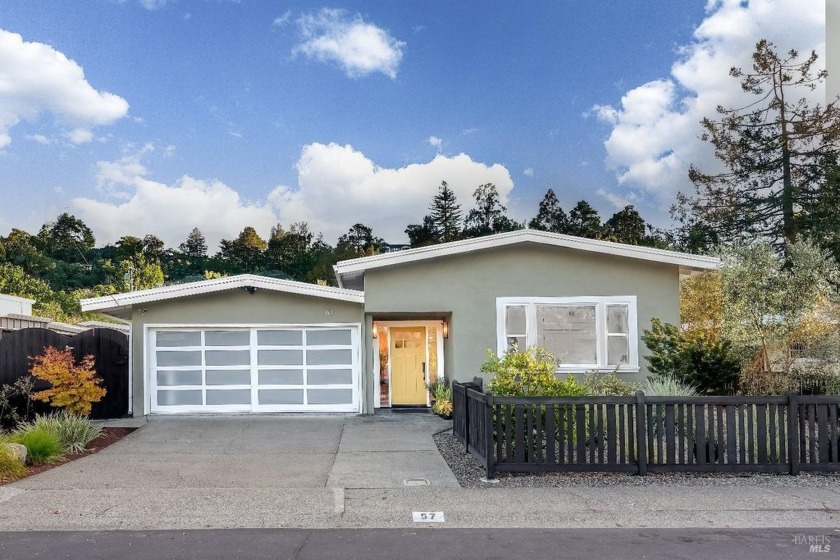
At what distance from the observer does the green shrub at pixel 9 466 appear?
878 centimetres

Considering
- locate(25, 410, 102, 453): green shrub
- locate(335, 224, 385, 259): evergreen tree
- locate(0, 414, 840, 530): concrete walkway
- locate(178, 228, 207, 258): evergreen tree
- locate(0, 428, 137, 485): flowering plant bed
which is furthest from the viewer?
locate(178, 228, 207, 258): evergreen tree

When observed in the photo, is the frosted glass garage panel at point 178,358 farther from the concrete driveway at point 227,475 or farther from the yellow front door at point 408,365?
the yellow front door at point 408,365

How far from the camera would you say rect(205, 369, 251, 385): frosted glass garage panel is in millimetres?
15070

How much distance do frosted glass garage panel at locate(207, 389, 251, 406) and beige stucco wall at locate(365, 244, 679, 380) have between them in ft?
11.2

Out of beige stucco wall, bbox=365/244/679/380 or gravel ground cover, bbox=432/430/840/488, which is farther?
beige stucco wall, bbox=365/244/679/380

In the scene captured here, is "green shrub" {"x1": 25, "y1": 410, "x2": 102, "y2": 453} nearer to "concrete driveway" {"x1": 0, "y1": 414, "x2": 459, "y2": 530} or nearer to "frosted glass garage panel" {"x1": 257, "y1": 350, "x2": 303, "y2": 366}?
"concrete driveway" {"x1": 0, "y1": 414, "x2": 459, "y2": 530}

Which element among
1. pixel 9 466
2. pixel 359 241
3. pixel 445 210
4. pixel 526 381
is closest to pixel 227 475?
pixel 9 466

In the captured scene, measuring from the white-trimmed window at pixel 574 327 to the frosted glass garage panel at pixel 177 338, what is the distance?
22.0ft

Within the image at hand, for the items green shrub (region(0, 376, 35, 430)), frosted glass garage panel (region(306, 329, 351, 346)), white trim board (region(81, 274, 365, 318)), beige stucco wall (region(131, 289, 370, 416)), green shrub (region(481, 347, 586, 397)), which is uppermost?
white trim board (region(81, 274, 365, 318))

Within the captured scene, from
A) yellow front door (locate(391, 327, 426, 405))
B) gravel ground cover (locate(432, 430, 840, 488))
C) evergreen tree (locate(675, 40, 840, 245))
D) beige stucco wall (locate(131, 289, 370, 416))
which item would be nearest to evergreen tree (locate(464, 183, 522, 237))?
evergreen tree (locate(675, 40, 840, 245))

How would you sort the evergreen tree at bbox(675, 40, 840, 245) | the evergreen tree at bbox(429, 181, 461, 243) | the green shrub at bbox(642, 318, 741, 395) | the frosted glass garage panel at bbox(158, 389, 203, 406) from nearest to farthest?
1. the green shrub at bbox(642, 318, 741, 395)
2. the frosted glass garage panel at bbox(158, 389, 203, 406)
3. the evergreen tree at bbox(675, 40, 840, 245)
4. the evergreen tree at bbox(429, 181, 461, 243)

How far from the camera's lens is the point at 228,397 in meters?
15.1

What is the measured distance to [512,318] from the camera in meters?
14.6

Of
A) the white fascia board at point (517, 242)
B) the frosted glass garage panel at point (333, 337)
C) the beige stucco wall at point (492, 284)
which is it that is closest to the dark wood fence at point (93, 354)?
the frosted glass garage panel at point (333, 337)
